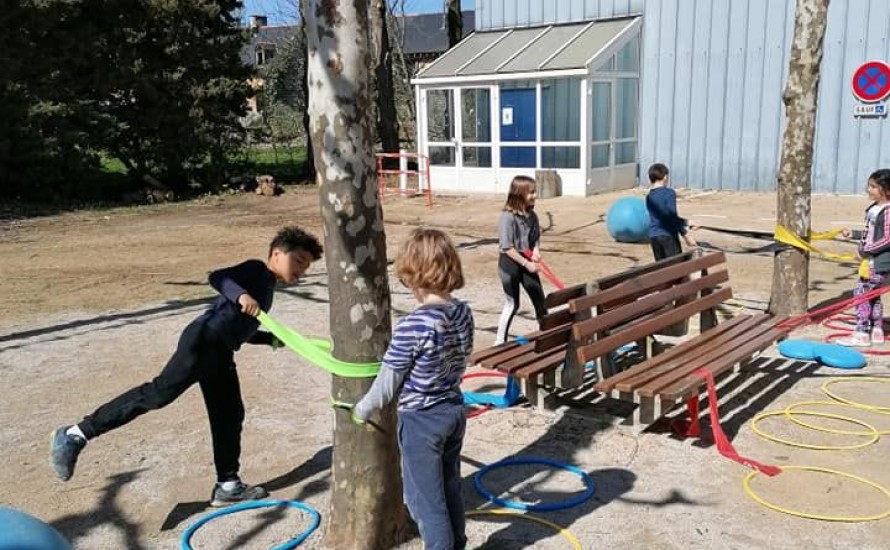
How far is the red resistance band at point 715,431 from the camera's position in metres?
4.87

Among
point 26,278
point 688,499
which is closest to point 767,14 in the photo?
point 26,278

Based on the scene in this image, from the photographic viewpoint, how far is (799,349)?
23.4ft

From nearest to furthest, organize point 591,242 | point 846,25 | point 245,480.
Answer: point 245,480 < point 591,242 < point 846,25

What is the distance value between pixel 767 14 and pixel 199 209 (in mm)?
14037

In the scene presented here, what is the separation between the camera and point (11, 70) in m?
20.4

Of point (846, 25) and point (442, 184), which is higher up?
point (846, 25)

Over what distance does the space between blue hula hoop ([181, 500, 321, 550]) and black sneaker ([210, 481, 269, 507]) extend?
0.22ft

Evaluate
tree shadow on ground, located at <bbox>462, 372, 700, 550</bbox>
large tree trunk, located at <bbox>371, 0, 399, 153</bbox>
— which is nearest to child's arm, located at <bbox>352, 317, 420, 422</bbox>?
tree shadow on ground, located at <bbox>462, 372, 700, 550</bbox>

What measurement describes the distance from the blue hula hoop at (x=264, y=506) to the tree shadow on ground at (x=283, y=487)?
53 mm

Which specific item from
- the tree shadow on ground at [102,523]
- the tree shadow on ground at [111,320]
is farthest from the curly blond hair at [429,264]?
the tree shadow on ground at [111,320]

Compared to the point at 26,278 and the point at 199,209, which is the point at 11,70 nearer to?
the point at 199,209

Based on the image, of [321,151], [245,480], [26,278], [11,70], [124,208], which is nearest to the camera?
[321,151]

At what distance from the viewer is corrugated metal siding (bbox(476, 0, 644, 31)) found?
21500 mm

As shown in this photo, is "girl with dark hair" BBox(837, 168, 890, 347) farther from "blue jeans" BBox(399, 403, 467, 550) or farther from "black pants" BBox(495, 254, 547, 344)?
"blue jeans" BBox(399, 403, 467, 550)
